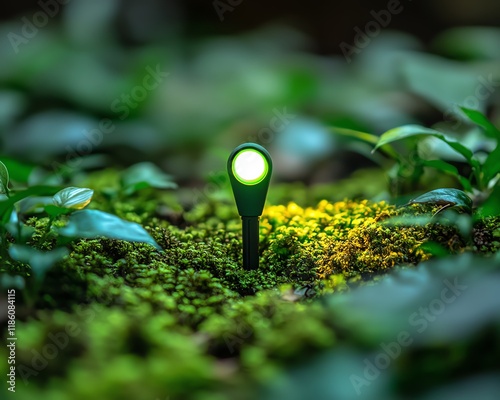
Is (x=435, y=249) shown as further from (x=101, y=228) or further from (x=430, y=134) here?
(x=101, y=228)

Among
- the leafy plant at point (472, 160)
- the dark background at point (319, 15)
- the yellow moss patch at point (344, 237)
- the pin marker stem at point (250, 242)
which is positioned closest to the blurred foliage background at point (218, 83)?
the dark background at point (319, 15)

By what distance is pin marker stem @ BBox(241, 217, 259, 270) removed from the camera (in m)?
1.86

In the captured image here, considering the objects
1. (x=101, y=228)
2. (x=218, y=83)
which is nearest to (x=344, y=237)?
(x=101, y=228)

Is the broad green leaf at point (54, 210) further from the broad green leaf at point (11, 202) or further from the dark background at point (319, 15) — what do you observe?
the dark background at point (319, 15)

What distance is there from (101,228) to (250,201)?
490mm

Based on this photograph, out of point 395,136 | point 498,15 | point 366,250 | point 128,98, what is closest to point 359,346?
point 366,250

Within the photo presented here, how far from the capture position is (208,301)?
1.60 m

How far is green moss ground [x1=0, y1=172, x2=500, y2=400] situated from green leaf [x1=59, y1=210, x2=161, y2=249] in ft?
0.39

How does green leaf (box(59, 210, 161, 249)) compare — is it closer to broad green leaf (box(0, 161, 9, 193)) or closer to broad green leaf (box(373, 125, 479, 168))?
broad green leaf (box(0, 161, 9, 193))

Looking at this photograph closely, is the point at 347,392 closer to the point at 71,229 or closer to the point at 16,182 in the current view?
the point at 71,229

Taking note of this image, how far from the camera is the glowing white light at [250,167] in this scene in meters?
1.78

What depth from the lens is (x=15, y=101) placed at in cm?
376

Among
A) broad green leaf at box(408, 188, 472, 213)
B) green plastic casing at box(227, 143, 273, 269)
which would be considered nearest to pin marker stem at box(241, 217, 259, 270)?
green plastic casing at box(227, 143, 273, 269)

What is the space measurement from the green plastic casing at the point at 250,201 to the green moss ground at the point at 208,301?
0.07 meters
